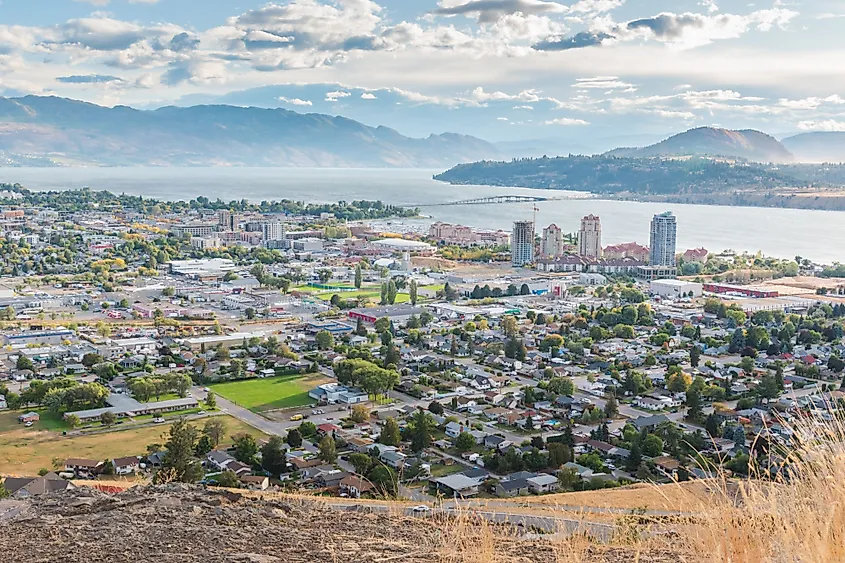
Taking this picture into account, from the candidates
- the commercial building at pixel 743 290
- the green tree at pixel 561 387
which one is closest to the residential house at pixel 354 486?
the green tree at pixel 561 387

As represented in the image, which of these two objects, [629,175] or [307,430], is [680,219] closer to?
[629,175]

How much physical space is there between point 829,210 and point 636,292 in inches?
867

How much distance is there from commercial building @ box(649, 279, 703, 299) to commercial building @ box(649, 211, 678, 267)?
97.7 inches

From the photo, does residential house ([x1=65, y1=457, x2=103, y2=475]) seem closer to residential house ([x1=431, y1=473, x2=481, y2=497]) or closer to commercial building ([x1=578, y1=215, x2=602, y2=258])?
residential house ([x1=431, y1=473, x2=481, y2=497])

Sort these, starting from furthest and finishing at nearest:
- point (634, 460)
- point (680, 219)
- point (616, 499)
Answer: point (680, 219)
point (634, 460)
point (616, 499)

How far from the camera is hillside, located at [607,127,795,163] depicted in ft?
195

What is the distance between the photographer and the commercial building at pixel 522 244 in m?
15.9

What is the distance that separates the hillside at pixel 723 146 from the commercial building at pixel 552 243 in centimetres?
4127

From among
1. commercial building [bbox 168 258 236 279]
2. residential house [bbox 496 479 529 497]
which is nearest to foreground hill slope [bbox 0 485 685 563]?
residential house [bbox 496 479 529 497]

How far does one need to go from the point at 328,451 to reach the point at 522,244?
1146 cm

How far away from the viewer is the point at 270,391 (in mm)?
7039

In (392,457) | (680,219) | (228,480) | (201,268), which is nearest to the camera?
(228,480)

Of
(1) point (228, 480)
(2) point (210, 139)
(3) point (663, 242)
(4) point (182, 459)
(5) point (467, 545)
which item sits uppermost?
(2) point (210, 139)

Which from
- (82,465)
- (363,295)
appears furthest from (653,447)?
(363,295)
